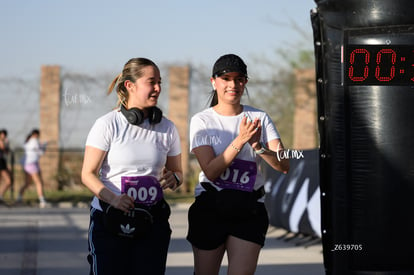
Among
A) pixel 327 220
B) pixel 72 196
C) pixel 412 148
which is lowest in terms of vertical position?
pixel 72 196

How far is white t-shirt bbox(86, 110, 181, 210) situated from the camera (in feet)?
18.9

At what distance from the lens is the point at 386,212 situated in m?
7.28

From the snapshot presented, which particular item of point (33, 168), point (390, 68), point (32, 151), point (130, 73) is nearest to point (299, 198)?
point (390, 68)

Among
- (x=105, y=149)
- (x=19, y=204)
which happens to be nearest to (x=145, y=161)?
(x=105, y=149)

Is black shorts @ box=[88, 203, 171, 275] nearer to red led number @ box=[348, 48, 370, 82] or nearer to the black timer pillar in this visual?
the black timer pillar

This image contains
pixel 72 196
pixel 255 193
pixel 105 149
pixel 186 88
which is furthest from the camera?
pixel 186 88

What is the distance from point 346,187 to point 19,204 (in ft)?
52.3

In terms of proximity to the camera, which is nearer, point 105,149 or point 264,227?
point 105,149

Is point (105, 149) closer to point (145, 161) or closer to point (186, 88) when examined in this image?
point (145, 161)

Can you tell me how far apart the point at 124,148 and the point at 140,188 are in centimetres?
26

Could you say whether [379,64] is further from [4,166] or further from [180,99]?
[180,99]

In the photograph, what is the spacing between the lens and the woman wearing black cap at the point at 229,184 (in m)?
6.20

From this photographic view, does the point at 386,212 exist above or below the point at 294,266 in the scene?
above

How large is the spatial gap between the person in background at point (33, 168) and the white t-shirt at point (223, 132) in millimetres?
15691
